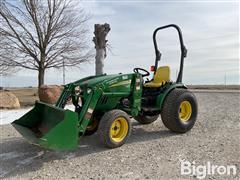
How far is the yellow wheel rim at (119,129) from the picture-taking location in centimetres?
584

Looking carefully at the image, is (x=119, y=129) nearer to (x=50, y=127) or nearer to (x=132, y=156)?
(x=132, y=156)

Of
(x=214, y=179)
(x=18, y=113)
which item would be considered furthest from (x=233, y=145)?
(x=18, y=113)

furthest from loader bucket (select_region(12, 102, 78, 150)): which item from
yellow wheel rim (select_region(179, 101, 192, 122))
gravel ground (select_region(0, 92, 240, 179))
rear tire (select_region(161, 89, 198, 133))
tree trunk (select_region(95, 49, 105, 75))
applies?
tree trunk (select_region(95, 49, 105, 75))

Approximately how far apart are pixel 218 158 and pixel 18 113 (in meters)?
7.49

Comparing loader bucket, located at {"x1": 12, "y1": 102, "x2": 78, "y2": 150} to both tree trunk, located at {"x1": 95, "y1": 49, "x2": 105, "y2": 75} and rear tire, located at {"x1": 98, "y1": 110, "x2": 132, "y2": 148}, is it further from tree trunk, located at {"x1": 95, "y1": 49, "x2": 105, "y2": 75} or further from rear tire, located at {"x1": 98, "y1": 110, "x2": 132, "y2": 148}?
tree trunk, located at {"x1": 95, "y1": 49, "x2": 105, "y2": 75}

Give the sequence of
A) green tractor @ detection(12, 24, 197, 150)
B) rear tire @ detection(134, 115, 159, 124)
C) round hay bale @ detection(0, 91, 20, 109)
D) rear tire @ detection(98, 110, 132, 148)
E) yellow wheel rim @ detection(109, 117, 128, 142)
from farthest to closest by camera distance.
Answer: round hay bale @ detection(0, 91, 20, 109)
rear tire @ detection(134, 115, 159, 124)
yellow wheel rim @ detection(109, 117, 128, 142)
rear tire @ detection(98, 110, 132, 148)
green tractor @ detection(12, 24, 197, 150)

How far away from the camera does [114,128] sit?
5883 millimetres

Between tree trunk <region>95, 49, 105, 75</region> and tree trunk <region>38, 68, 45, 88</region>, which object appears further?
tree trunk <region>38, 68, 45, 88</region>

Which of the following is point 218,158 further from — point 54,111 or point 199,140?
point 54,111

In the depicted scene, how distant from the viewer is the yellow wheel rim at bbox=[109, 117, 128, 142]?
5.84 meters

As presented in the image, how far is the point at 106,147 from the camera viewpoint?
5742mm

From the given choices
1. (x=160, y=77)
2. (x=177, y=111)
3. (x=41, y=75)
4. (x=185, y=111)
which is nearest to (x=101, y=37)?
(x=41, y=75)
